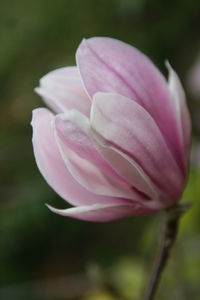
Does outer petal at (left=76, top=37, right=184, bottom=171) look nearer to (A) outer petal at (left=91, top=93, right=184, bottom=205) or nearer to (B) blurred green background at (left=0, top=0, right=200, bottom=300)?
(A) outer petal at (left=91, top=93, right=184, bottom=205)

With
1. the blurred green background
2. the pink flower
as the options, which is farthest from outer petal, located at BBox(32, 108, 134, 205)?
the blurred green background

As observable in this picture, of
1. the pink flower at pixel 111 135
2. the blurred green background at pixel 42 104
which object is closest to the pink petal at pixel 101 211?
the pink flower at pixel 111 135

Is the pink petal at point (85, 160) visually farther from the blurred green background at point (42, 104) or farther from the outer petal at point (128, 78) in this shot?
the blurred green background at point (42, 104)

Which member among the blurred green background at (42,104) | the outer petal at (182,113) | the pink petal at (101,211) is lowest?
the blurred green background at (42,104)

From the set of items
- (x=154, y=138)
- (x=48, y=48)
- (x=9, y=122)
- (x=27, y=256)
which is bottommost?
(x=27, y=256)

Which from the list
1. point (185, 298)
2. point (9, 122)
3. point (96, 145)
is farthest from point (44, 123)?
point (9, 122)

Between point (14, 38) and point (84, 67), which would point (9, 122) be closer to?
point (14, 38)
